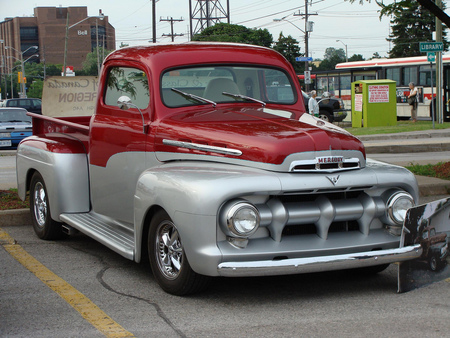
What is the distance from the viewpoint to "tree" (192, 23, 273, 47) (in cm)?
8175

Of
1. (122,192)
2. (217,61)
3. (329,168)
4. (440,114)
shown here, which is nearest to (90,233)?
(122,192)

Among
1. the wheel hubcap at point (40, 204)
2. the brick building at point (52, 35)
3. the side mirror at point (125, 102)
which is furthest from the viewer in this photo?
the brick building at point (52, 35)

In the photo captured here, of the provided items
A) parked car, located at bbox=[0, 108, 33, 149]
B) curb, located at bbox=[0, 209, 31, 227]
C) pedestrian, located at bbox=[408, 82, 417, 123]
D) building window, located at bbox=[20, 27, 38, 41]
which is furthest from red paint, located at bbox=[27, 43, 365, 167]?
building window, located at bbox=[20, 27, 38, 41]

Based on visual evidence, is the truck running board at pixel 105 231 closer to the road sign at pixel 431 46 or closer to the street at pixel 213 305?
the street at pixel 213 305

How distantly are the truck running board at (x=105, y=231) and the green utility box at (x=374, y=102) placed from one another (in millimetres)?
21526

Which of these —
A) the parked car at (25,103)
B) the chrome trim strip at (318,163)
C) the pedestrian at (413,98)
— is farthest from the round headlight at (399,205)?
the parked car at (25,103)

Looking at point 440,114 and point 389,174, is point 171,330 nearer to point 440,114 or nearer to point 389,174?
point 389,174

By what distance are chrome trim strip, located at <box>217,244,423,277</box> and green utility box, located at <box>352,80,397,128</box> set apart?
2264 centimetres

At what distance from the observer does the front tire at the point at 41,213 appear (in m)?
7.30

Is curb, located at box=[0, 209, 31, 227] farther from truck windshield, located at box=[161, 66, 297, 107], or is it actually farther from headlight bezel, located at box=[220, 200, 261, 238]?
headlight bezel, located at box=[220, 200, 261, 238]

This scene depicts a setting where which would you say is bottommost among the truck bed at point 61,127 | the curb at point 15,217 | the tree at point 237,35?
the curb at point 15,217

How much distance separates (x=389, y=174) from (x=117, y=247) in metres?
2.23

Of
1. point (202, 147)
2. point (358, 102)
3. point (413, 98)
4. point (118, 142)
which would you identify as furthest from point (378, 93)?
point (202, 147)

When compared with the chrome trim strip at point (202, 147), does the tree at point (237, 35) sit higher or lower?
higher
